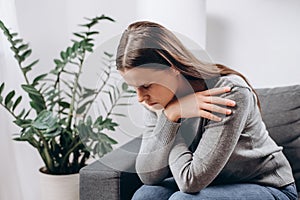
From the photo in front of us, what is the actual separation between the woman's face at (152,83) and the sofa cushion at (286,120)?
558 mm

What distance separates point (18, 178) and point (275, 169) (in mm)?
1151

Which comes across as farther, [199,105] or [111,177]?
[111,177]

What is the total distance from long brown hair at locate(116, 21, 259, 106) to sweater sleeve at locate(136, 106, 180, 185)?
17 cm

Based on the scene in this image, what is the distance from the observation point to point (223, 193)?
128cm

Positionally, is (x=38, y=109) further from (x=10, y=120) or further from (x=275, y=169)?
(x=275, y=169)

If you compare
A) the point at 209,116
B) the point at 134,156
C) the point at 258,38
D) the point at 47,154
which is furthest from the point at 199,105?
the point at 258,38

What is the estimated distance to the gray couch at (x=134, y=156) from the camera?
4.66 feet

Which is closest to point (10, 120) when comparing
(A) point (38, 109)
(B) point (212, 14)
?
(A) point (38, 109)

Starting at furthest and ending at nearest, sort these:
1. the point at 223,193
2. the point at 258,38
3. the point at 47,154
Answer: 1. the point at 258,38
2. the point at 47,154
3. the point at 223,193

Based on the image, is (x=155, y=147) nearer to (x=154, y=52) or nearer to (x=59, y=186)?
(x=154, y=52)

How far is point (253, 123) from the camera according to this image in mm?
1315

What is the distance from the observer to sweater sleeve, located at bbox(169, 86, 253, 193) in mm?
1229

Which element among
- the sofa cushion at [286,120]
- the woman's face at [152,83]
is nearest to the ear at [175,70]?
the woman's face at [152,83]

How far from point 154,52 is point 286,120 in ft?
2.32
